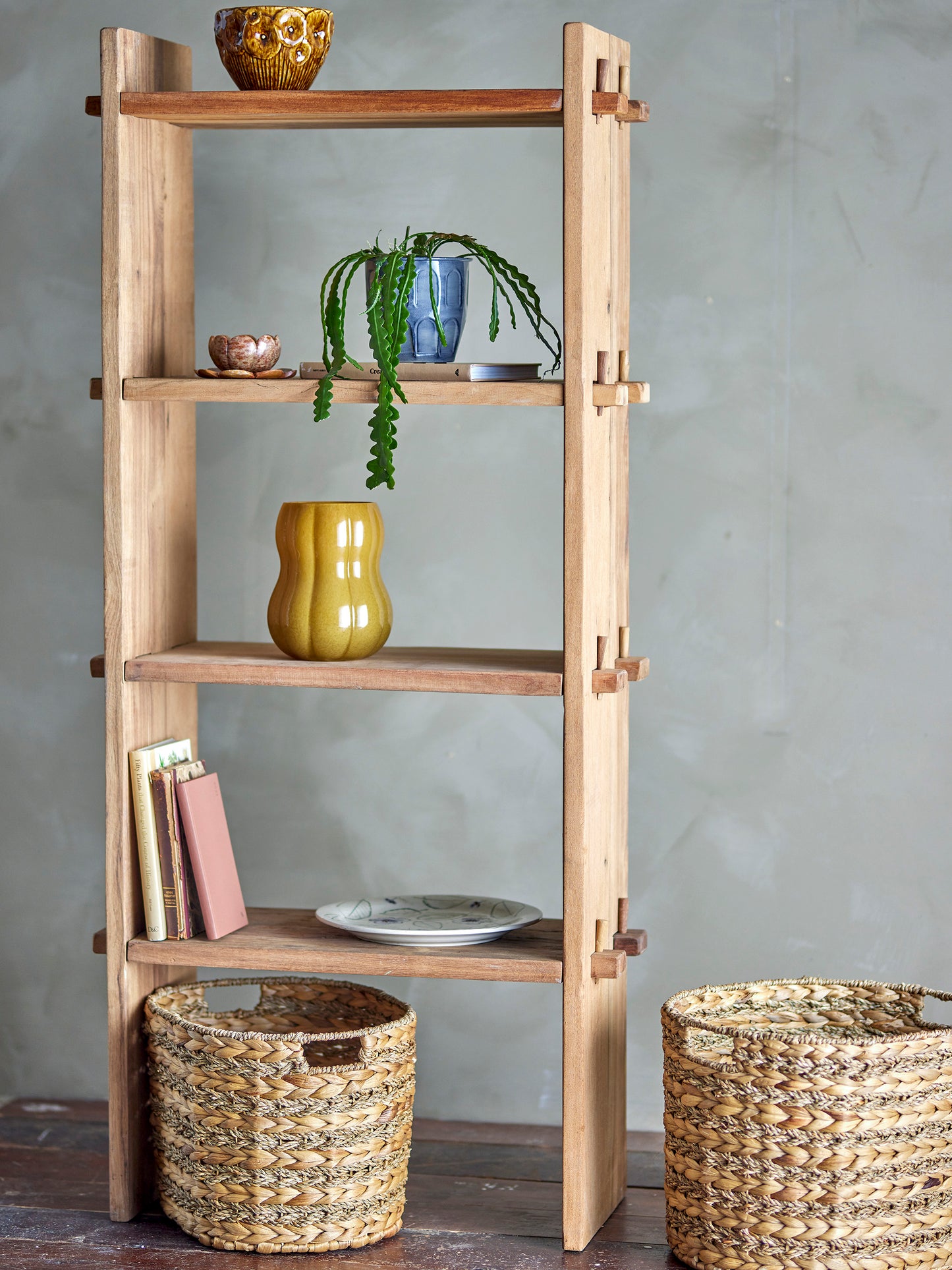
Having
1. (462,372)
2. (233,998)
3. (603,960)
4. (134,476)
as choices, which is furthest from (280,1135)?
(462,372)

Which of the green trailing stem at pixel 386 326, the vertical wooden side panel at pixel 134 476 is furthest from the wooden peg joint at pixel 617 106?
the vertical wooden side panel at pixel 134 476

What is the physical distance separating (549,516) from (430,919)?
31.5 inches

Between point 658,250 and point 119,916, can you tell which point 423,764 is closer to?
point 119,916

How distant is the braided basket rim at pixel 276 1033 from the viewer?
88.0 inches

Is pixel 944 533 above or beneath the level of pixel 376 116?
beneath

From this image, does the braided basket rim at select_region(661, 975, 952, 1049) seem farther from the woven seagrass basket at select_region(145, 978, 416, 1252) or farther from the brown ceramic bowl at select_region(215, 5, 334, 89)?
the brown ceramic bowl at select_region(215, 5, 334, 89)

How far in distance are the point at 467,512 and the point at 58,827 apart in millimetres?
1037

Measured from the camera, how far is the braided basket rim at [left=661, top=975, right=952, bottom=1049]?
211cm

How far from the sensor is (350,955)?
2.33m

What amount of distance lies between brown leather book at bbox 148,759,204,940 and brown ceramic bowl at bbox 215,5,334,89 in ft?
3.63

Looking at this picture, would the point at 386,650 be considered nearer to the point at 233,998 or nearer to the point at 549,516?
the point at 549,516

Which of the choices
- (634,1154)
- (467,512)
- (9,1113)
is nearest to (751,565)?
(467,512)

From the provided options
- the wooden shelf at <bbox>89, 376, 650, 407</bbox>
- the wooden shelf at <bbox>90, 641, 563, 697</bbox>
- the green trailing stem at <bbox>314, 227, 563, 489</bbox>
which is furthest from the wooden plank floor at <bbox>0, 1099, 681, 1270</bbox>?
the wooden shelf at <bbox>89, 376, 650, 407</bbox>

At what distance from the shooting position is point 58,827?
296 cm
